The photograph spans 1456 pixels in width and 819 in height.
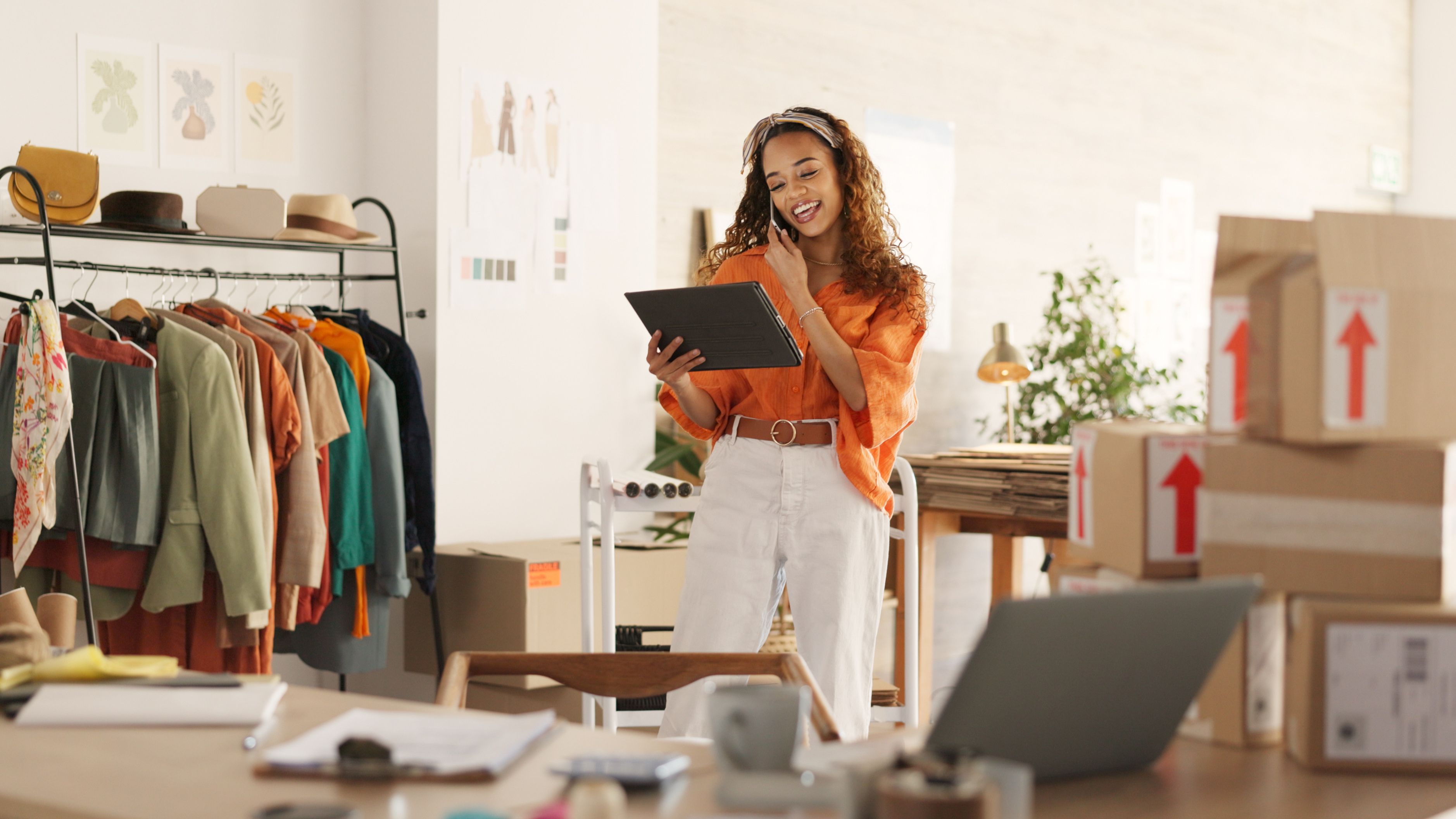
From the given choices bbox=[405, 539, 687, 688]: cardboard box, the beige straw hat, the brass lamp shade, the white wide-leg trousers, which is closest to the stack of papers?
the brass lamp shade

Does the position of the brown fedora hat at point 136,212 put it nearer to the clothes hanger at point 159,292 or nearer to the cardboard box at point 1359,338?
the clothes hanger at point 159,292

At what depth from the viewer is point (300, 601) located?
128 inches

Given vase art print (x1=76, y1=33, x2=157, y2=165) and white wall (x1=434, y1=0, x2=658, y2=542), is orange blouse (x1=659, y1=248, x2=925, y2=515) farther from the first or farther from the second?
vase art print (x1=76, y1=33, x2=157, y2=165)

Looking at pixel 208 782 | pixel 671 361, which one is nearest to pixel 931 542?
pixel 671 361

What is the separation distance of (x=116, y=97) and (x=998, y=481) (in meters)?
2.52

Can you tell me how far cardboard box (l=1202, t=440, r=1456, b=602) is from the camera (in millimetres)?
1385

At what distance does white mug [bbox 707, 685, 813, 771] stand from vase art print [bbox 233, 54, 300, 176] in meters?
2.92

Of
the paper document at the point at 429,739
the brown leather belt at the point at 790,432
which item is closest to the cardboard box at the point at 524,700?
the brown leather belt at the point at 790,432

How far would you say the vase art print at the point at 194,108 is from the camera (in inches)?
138

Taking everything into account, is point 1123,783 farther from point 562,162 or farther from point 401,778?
point 562,162

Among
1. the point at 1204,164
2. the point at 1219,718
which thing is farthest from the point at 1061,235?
the point at 1219,718

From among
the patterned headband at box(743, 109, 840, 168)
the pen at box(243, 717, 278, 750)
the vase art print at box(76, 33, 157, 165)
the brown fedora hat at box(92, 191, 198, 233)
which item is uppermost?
the vase art print at box(76, 33, 157, 165)

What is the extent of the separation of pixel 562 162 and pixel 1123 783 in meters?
2.99

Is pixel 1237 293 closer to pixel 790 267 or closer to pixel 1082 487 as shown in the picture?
pixel 1082 487
